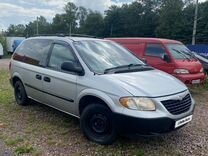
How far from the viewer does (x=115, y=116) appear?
389 cm

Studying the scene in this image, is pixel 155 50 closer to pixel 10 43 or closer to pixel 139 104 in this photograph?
pixel 139 104

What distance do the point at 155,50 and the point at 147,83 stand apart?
5.07m

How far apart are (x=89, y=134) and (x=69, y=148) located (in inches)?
16.0

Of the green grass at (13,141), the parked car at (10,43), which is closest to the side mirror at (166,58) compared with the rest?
the green grass at (13,141)

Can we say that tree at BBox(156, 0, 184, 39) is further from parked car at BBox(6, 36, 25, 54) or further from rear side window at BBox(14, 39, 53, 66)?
rear side window at BBox(14, 39, 53, 66)

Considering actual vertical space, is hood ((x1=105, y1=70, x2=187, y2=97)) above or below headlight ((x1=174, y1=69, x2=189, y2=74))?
above

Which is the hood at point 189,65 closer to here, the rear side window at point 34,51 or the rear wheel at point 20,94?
the rear side window at point 34,51

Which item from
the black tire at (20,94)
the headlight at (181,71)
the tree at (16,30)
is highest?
the tree at (16,30)

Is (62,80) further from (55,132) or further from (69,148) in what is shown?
(69,148)

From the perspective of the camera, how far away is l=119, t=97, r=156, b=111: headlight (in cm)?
379

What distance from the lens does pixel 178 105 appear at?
4.08 m

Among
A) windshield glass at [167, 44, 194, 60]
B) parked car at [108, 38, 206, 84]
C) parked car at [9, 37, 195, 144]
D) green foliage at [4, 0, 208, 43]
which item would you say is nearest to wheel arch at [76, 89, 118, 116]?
parked car at [9, 37, 195, 144]

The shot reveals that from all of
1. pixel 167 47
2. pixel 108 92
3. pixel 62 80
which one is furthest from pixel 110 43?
pixel 167 47

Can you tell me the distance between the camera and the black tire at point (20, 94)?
6.46 meters
